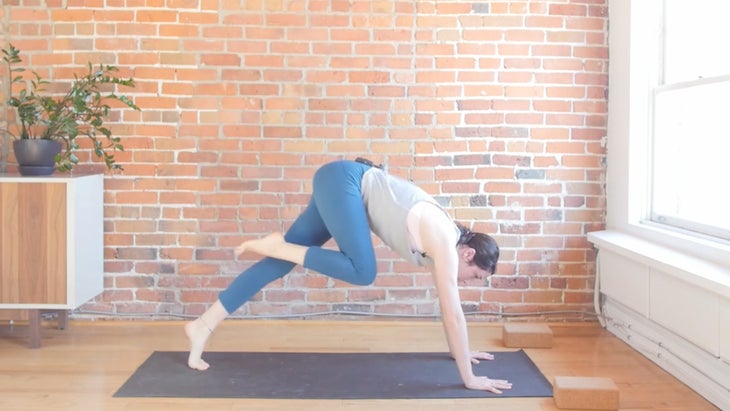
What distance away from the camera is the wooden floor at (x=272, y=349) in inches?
113

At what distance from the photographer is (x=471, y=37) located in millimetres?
4215

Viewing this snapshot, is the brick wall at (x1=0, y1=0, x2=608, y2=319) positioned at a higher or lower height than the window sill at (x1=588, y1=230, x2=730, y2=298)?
higher

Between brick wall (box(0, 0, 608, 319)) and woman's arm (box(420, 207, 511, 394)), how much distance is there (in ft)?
4.30

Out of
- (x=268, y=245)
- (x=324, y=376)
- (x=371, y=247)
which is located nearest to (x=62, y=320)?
(x=268, y=245)

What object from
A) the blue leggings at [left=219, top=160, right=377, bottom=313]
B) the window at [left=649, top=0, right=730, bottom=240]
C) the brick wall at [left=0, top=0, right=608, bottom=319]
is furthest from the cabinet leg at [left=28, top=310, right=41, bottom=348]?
the window at [left=649, top=0, right=730, bottom=240]

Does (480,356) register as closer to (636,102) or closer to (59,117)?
(636,102)

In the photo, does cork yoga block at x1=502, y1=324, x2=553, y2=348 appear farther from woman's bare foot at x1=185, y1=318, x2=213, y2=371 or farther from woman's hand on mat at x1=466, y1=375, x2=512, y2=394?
woman's bare foot at x1=185, y1=318, x2=213, y2=371

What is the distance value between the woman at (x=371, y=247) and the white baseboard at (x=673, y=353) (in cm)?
87

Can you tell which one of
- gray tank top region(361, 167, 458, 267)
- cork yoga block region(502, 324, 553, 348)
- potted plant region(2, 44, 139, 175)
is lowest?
cork yoga block region(502, 324, 553, 348)

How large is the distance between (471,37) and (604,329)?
1914mm

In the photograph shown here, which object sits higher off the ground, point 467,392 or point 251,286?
point 251,286

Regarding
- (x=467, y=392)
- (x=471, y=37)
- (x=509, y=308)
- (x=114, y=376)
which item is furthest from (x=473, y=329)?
(x=114, y=376)

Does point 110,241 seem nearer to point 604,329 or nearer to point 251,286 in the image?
point 251,286

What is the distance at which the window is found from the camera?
3.33m
